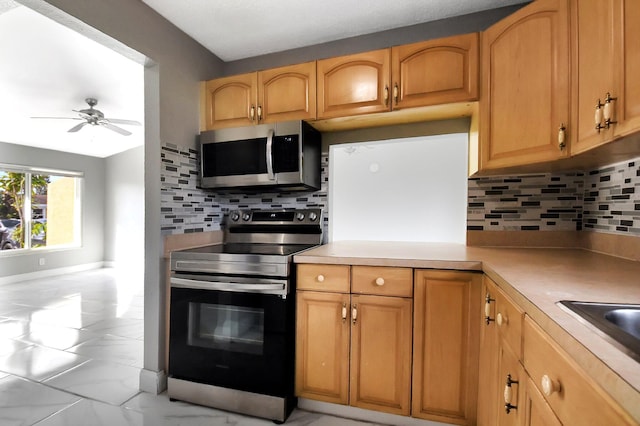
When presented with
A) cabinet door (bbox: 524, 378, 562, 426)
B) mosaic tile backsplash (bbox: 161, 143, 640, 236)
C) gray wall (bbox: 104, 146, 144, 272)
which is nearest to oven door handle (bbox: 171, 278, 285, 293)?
mosaic tile backsplash (bbox: 161, 143, 640, 236)

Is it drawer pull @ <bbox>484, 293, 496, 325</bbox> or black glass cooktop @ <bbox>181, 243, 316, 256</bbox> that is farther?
black glass cooktop @ <bbox>181, 243, 316, 256</bbox>

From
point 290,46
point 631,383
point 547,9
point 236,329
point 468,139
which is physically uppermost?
point 290,46

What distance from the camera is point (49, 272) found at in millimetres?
5262

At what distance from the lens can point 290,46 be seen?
86.1 inches

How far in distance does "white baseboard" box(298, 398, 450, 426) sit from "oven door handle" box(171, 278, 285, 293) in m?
0.68

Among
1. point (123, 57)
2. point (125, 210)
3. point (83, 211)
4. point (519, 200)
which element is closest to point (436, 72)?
point (519, 200)

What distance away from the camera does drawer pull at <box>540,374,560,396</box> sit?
643 mm

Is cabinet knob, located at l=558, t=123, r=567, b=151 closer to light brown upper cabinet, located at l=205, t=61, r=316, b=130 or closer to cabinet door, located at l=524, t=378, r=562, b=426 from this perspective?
cabinet door, located at l=524, t=378, r=562, b=426

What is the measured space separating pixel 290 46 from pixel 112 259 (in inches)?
240

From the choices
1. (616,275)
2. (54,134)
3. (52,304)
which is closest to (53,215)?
(54,134)

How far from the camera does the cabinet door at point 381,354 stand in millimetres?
1457

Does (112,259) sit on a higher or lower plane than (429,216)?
lower

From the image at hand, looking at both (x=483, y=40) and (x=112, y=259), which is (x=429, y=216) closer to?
(x=483, y=40)

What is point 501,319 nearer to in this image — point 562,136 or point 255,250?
point 562,136
